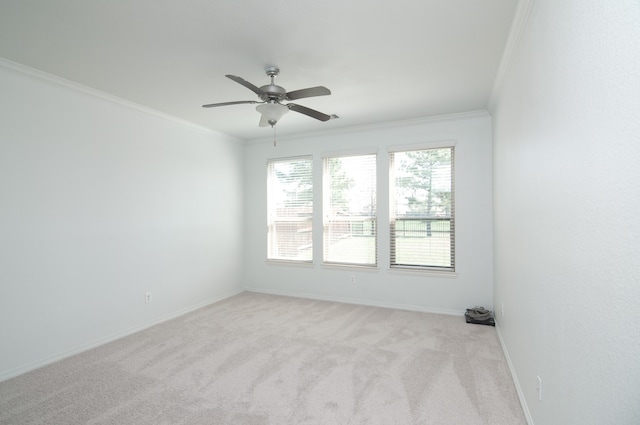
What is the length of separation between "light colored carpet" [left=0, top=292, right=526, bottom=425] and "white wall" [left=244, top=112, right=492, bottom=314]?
58 centimetres

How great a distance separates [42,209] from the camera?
296cm

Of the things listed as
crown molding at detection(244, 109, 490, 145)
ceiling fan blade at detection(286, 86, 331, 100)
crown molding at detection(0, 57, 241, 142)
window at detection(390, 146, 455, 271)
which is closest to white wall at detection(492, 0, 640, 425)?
ceiling fan blade at detection(286, 86, 331, 100)

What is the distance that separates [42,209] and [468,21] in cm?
397

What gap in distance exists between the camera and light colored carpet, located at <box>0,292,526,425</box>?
2186 mm

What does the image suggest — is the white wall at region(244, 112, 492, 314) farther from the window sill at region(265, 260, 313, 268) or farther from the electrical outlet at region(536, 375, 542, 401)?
the electrical outlet at region(536, 375, 542, 401)

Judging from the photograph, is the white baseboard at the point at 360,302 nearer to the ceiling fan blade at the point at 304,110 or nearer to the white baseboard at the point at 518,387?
the white baseboard at the point at 518,387

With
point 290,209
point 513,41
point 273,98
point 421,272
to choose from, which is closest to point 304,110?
point 273,98

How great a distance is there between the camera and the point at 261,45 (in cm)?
246

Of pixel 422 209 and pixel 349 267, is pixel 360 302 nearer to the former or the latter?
pixel 349 267

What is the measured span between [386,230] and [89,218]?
12.2 ft

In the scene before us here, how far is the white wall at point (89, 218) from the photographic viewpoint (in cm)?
278

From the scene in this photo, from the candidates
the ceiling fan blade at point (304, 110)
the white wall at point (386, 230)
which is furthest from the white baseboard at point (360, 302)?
the ceiling fan blade at point (304, 110)

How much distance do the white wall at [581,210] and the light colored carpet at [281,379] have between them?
64 centimetres

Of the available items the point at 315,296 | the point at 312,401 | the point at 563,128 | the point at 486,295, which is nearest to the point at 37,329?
the point at 312,401
